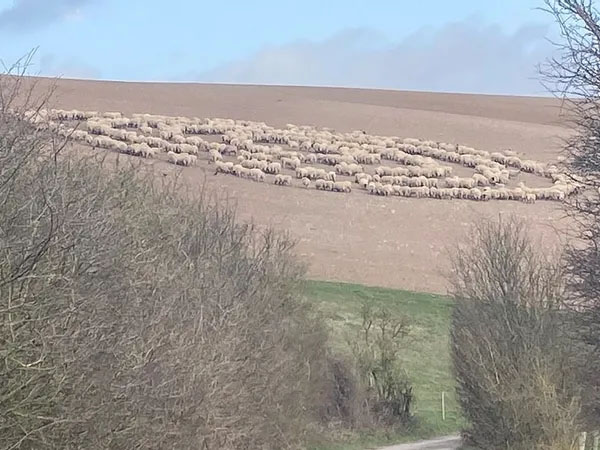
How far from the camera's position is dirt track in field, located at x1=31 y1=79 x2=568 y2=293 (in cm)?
5156

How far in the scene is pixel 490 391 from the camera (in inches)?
971

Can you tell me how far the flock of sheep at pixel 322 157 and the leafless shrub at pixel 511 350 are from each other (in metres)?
27.2

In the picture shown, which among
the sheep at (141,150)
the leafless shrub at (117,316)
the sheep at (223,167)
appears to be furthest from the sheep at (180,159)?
the leafless shrub at (117,316)

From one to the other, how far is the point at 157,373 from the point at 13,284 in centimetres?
417

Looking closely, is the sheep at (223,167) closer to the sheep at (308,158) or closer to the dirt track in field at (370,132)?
the dirt track in field at (370,132)

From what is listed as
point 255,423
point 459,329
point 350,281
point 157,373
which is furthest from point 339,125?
point 157,373

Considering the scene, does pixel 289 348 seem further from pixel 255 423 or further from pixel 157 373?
pixel 157 373

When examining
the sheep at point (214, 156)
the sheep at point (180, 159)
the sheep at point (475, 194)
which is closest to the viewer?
the sheep at point (180, 159)

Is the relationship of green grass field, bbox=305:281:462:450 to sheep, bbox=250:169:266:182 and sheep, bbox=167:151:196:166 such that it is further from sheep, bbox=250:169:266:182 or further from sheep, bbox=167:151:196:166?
sheep, bbox=167:151:196:166

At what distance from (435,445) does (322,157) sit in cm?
2915

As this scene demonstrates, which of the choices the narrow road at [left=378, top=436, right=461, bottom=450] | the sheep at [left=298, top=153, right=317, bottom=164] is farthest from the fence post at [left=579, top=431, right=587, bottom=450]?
the sheep at [left=298, top=153, right=317, bottom=164]

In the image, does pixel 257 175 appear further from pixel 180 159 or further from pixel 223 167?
pixel 180 159

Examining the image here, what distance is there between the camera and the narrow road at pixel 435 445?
34.3 meters

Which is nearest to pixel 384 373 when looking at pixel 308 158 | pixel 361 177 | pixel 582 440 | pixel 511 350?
pixel 511 350
